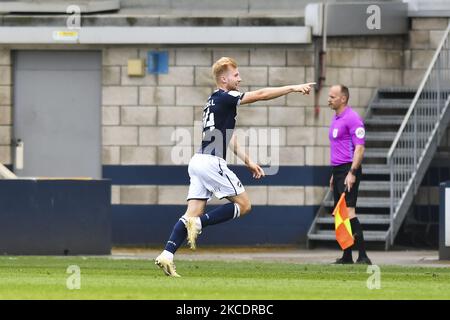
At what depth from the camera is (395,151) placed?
23328 mm

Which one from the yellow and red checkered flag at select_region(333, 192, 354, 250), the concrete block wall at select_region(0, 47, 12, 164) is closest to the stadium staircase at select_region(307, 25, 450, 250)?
the yellow and red checkered flag at select_region(333, 192, 354, 250)

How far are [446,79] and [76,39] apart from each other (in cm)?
550

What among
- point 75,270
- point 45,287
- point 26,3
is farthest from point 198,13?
point 45,287

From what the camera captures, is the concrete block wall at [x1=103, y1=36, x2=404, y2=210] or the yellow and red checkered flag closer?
the yellow and red checkered flag

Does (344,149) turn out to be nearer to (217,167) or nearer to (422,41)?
(217,167)

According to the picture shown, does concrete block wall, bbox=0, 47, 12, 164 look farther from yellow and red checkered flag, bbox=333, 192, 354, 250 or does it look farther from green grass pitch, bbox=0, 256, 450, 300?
yellow and red checkered flag, bbox=333, 192, 354, 250

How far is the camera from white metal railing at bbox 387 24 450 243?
23047mm

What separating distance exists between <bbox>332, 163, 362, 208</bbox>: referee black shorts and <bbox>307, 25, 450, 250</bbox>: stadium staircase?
3.69m

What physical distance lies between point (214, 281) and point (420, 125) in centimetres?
979

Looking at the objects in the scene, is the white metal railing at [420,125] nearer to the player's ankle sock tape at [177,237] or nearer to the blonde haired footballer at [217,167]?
the blonde haired footballer at [217,167]

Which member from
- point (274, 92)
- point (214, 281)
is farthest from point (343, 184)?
point (214, 281)

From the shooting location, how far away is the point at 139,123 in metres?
23.4

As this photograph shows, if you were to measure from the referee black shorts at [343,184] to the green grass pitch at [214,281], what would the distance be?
2.74 ft
